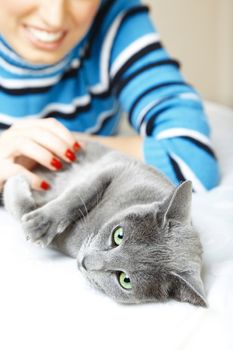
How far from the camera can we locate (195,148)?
101 cm

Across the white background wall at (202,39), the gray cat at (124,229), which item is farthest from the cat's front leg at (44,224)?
the white background wall at (202,39)

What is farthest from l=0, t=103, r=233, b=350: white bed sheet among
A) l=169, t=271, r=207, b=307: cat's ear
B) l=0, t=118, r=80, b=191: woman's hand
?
l=0, t=118, r=80, b=191: woman's hand

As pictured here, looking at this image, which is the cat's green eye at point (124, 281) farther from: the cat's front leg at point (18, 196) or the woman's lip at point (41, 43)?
the woman's lip at point (41, 43)

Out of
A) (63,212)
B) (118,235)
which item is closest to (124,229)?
(118,235)

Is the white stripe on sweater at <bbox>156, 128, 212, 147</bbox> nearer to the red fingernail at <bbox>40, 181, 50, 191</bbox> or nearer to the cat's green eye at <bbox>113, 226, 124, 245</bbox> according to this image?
the red fingernail at <bbox>40, 181, 50, 191</bbox>

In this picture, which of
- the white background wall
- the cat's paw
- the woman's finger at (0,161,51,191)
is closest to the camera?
the cat's paw

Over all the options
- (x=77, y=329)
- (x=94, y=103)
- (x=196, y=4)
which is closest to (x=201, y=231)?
(x=77, y=329)

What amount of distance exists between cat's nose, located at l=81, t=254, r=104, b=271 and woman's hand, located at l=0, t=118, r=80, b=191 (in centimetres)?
21

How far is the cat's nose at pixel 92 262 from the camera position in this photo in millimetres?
639

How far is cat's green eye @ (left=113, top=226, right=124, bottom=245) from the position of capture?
2.13 ft

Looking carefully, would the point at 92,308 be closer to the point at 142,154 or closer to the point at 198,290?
the point at 198,290

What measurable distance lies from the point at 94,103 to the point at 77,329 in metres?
0.74

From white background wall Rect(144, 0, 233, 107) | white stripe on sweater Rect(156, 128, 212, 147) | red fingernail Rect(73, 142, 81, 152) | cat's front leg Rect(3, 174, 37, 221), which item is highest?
red fingernail Rect(73, 142, 81, 152)

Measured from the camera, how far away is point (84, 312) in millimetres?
633
